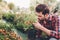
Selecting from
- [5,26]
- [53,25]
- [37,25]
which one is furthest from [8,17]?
[53,25]

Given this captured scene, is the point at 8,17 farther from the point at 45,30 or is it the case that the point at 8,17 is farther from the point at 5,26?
the point at 45,30

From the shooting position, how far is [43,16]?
2.01 meters

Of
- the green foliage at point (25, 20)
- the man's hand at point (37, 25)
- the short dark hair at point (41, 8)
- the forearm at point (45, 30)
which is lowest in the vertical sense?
the forearm at point (45, 30)

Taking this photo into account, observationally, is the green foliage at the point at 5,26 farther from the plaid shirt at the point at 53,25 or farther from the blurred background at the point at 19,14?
the plaid shirt at the point at 53,25

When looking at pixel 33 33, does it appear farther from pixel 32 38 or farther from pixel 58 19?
pixel 58 19

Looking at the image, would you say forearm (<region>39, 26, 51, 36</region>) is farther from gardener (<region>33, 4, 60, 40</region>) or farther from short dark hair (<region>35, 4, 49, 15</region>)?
short dark hair (<region>35, 4, 49, 15</region>)

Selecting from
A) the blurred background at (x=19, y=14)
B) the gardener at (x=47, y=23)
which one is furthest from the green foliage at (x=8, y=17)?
the gardener at (x=47, y=23)

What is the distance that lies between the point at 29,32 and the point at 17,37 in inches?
5.2

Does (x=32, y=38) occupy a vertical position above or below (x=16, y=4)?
below

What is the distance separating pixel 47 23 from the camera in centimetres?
200

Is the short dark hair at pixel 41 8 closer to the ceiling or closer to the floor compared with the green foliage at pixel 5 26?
closer to the ceiling

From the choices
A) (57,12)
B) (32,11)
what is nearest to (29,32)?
(32,11)

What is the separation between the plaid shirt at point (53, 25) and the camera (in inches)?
78.5

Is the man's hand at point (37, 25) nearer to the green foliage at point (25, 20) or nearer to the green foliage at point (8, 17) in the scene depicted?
the green foliage at point (25, 20)
